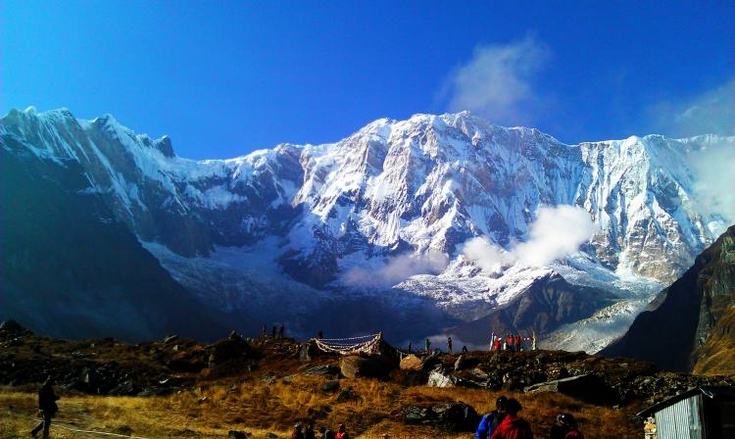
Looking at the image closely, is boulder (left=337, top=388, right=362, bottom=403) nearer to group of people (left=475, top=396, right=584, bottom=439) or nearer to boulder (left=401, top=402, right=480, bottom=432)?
boulder (left=401, top=402, right=480, bottom=432)

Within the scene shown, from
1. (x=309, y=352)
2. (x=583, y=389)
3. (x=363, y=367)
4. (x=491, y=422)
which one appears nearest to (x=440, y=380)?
(x=363, y=367)

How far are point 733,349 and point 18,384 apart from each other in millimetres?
150048

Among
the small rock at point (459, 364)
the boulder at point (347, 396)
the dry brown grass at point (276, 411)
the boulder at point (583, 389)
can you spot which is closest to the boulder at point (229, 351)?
the dry brown grass at point (276, 411)

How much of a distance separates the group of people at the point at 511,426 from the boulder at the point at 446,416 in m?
15.4

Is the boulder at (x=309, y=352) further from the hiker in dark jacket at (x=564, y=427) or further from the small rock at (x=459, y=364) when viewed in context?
the hiker in dark jacket at (x=564, y=427)

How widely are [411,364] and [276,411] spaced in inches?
545

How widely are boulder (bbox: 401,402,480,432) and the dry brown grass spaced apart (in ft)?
2.17

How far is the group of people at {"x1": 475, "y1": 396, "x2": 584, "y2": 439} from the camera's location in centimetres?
1421

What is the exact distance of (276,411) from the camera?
1351 inches

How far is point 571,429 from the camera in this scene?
15023 mm

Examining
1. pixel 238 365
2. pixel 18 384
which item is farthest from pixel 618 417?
pixel 18 384

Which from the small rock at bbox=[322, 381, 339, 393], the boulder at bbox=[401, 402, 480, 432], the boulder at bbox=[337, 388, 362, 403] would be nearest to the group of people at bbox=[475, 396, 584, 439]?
the boulder at bbox=[401, 402, 480, 432]

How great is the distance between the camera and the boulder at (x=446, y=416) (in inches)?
1193

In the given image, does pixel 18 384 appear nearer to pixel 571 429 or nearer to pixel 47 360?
pixel 47 360
